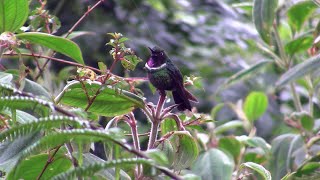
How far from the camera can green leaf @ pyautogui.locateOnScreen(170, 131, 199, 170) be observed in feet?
3.46

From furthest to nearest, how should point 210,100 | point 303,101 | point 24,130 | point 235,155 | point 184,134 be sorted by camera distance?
1. point 210,100
2. point 303,101
3. point 235,155
4. point 184,134
5. point 24,130

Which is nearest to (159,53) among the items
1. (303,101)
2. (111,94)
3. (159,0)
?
(111,94)

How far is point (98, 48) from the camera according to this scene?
2777mm

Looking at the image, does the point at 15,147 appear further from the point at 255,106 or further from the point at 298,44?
the point at 255,106

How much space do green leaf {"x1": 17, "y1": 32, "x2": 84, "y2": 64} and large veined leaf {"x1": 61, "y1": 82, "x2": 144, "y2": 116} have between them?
71mm

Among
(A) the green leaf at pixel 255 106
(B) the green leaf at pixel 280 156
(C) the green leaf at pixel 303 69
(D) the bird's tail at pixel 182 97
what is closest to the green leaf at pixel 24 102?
(D) the bird's tail at pixel 182 97

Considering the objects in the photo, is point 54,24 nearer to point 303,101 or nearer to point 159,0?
point 303,101

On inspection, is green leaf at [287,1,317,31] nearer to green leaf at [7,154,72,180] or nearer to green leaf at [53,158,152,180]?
green leaf at [7,154,72,180]

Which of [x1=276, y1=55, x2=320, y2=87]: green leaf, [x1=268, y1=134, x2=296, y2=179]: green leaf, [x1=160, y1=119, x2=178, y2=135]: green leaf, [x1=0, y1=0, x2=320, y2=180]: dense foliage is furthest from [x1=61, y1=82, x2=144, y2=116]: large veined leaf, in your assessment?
[x1=268, y1=134, x2=296, y2=179]: green leaf

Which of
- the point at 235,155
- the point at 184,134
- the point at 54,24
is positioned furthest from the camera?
the point at 235,155

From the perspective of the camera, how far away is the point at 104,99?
1.07 meters

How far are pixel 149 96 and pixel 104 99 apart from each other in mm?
1237

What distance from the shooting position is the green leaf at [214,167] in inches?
39.9

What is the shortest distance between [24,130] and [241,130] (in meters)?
2.00
